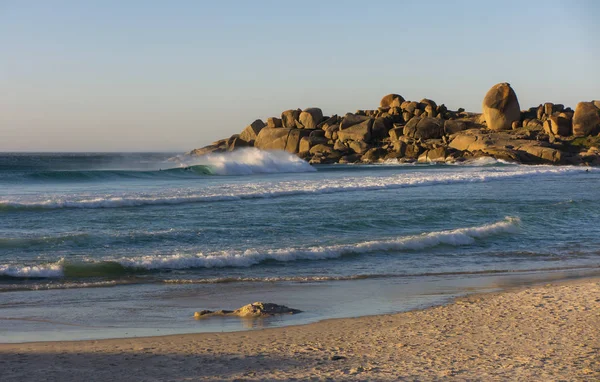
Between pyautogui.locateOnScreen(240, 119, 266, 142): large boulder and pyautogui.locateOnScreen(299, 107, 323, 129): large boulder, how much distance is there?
19.0 ft

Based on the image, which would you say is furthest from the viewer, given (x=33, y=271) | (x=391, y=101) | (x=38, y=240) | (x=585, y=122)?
(x=391, y=101)

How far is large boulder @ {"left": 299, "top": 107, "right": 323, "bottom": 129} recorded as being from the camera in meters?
73.1

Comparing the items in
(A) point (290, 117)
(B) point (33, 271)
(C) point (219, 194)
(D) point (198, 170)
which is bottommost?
(B) point (33, 271)

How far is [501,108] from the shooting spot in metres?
64.5

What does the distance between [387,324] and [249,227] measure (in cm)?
911

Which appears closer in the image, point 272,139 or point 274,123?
point 272,139

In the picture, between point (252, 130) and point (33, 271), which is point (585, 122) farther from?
point (33, 271)

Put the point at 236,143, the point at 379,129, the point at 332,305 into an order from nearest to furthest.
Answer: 1. the point at 332,305
2. the point at 379,129
3. the point at 236,143

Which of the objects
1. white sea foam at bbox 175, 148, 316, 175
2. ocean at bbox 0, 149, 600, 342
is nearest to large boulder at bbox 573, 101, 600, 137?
white sea foam at bbox 175, 148, 316, 175

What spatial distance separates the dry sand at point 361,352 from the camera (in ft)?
19.5

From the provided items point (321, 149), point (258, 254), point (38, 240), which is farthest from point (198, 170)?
point (258, 254)

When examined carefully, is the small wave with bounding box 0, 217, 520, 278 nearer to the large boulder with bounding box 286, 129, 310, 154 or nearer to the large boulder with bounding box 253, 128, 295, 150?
the large boulder with bounding box 286, 129, 310, 154

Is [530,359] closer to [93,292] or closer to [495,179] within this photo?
[93,292]

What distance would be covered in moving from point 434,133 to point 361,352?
2413 inches
